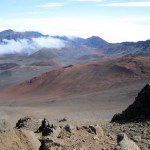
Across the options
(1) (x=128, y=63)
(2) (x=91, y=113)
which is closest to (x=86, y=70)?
(1) (x=128, y=63)

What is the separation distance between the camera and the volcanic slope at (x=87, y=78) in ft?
219

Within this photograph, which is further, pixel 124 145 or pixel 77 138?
pixel 77 138

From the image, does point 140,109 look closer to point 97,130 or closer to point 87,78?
point 97,130

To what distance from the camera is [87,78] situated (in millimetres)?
73312

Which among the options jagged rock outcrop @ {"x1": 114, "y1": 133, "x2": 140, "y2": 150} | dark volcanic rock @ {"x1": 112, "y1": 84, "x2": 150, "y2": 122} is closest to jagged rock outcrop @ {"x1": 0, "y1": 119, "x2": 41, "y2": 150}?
jagged rock outcrop @ {"x1": 114, "y1": 133, "x2": 140, "y2": 150}

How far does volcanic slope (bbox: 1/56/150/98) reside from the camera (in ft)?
219

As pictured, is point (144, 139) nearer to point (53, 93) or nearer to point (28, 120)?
point (28, 120)

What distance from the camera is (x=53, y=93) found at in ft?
224

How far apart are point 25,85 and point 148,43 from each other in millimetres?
87889

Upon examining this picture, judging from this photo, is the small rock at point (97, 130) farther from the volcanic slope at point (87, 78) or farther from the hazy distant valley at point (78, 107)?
the volcanic slope at point (87, 78)

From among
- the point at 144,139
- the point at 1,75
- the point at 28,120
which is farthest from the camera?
the point at 1,75

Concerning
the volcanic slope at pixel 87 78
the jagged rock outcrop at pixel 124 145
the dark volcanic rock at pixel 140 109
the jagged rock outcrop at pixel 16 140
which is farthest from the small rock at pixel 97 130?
the volcanic slope at pixel 87 78

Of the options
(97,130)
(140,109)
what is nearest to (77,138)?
(97,130)

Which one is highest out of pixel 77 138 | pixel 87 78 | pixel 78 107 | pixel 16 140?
pixel 16 140
